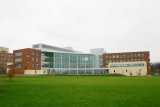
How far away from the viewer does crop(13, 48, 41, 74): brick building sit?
326 feet

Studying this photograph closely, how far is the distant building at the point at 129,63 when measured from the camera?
115m

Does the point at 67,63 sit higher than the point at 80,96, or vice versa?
the point at 67,63

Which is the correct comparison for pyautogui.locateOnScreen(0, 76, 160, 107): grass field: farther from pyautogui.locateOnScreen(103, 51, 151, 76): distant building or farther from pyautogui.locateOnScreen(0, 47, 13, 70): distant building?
pyautogui.locateOnScreen(0, 47, 13, 70): distant building

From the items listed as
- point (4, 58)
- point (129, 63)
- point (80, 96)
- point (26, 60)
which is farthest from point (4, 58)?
point (80, 96)

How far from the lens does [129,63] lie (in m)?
117

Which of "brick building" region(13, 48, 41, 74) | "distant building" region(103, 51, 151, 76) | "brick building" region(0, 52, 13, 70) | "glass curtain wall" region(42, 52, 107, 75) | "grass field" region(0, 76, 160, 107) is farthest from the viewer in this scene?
"brick building" region(0, 52, 13, 70)

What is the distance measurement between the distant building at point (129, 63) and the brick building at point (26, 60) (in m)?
40.8

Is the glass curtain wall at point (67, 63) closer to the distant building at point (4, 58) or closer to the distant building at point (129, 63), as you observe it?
the distant building at point (129, 63)

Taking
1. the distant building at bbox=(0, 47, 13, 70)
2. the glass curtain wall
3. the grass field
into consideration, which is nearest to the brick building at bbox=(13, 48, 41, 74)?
the glass curtain wall

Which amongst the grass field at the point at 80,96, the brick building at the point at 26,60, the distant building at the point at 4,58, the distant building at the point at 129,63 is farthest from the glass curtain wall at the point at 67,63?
the grass field at the point at 80,96

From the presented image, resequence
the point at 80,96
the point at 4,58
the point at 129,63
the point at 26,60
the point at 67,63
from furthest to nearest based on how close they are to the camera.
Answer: the point at 4,58, the point at 129,63, the point at 67,63, the point at 26,60, the point at 80,96

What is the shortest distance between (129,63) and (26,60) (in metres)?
53.4

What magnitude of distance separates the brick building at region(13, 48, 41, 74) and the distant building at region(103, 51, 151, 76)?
134 ft

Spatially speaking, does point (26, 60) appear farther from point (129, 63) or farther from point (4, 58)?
point (4, 58)
